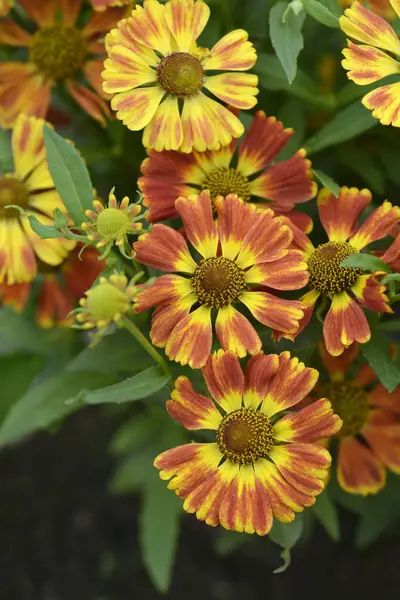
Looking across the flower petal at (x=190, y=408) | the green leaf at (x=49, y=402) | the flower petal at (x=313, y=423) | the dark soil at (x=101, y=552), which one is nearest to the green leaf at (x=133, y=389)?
the flower petal at (x=190, y=408)

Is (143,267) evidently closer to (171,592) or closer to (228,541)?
(228,541)

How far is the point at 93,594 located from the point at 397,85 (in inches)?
43.4

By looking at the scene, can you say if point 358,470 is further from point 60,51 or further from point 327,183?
point 60,51

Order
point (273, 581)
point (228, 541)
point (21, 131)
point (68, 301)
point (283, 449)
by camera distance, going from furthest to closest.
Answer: point (273, 581), point (228, 541), point (68, 301), point (21, 131), point (283, 449)

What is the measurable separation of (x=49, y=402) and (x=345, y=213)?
0.42m

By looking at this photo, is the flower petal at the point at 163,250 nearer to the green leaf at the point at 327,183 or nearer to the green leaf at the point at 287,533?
the green leaf at the point at 327,183

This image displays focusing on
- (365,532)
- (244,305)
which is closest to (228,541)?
(365,532)

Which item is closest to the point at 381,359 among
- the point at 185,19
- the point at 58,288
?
the point at 185,19

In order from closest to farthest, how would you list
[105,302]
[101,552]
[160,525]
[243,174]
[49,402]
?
1. [105,302]
2. [243,174]
3. [49,402]
4. [160,525]
5. [101,552]

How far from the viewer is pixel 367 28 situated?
2.59 ft

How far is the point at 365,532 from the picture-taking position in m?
1.18

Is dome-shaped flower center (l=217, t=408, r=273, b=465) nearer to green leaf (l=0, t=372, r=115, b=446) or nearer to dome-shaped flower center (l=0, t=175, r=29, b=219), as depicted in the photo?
green leaf (l=0, t=372, r=115, b=446)

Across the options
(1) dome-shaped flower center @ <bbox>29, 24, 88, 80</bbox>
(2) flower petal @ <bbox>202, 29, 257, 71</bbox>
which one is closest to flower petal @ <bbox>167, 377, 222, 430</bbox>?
(2) flower petal @ <bbox>202, 29, 257, 71</bbox>

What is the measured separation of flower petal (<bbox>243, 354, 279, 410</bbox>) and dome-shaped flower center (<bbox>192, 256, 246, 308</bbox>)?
0.07 m
